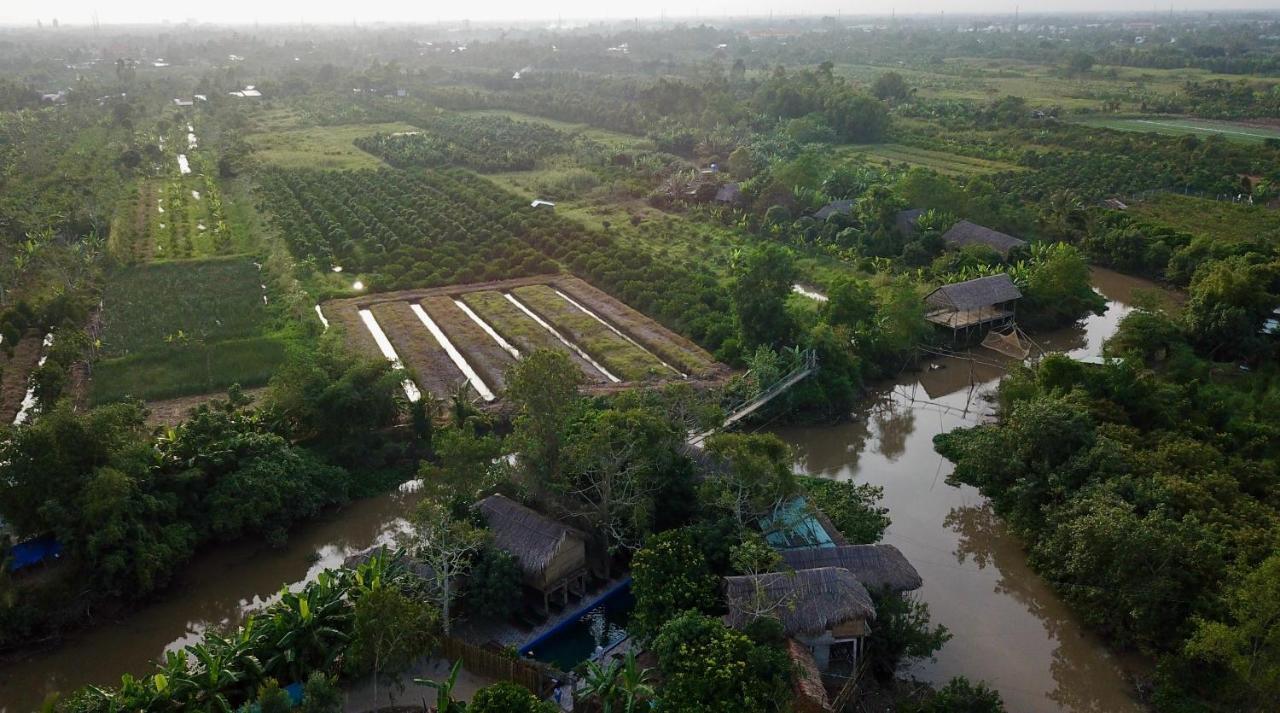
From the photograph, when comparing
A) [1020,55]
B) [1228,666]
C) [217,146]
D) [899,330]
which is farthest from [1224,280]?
[1020,55]

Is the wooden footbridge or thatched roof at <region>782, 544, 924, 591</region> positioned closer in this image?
thatched roof at <region>782, 544, 924, 591</region>

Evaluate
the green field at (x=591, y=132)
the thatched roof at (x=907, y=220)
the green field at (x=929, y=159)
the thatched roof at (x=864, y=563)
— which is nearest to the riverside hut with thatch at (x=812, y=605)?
the thatched roof at (x=864, y=563)

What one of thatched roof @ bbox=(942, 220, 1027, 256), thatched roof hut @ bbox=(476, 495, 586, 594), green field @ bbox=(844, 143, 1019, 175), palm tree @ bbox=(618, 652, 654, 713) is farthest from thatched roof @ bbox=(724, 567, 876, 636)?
green field @ bbox=(844, 143, 1019, 175)

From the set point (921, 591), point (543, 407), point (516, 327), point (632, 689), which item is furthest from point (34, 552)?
point (921, 591)

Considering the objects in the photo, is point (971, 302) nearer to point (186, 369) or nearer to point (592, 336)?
point (592, 336)

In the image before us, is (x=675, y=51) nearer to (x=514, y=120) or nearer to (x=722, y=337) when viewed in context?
(x=514, y=120)

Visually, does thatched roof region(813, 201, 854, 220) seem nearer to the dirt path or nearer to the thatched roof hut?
the dirt path
